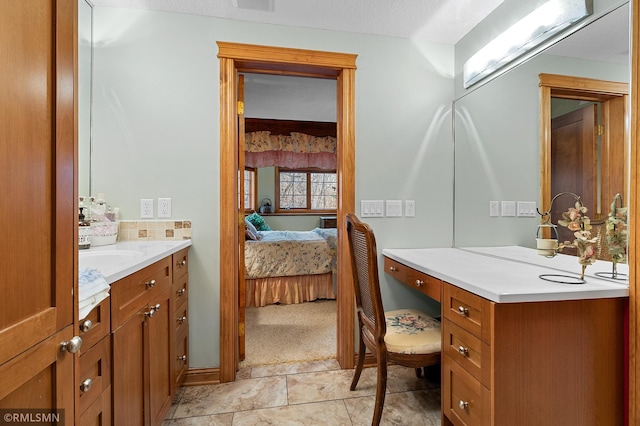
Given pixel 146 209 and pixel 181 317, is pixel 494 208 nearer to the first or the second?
pixel 181 317

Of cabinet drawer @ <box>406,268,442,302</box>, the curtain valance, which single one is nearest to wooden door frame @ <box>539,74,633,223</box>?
cabinet drawer @ <box>406,268,442,302</box>

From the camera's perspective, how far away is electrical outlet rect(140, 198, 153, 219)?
6.13 feet

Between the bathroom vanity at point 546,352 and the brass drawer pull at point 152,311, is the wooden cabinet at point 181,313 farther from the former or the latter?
the bathroom vanity at point 546,352

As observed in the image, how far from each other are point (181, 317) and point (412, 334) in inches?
51.8

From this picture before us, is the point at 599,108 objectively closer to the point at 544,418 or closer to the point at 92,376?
the point at 544,418

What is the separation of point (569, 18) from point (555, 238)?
3.36 ft

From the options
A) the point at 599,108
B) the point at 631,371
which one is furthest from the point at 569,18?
the point at 631,371

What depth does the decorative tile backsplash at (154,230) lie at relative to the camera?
1850 millimetres

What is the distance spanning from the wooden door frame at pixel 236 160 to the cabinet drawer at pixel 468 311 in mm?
809

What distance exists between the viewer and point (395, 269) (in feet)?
6.48

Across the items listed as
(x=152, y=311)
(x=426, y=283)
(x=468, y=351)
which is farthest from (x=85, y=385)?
(x=426, y=283)

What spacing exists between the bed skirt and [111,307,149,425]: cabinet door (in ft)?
6.80

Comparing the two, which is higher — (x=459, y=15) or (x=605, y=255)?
(x=459, y=15)

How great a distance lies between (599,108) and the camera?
124 centimetres
